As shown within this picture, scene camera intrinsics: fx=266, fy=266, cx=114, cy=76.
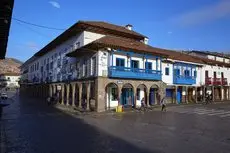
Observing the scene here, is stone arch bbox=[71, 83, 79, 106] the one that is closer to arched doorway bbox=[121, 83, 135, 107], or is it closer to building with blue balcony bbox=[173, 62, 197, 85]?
arched doorway bbox=[121, 83, 135, 107]

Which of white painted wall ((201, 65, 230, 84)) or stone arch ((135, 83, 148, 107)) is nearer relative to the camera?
stone arch ((135, 83, 148, 107))

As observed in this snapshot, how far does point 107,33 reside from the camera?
32.1 metres

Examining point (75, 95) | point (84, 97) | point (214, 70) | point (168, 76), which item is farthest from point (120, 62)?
point (214, 70)

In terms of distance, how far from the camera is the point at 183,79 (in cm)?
3631

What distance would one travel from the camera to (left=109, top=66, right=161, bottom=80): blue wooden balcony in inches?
1038

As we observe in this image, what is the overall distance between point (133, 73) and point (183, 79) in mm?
11244

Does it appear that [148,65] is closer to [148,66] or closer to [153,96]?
[148,66]

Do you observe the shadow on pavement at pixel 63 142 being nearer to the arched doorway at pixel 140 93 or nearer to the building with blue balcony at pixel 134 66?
the building with blue balcony at pixel 134 66

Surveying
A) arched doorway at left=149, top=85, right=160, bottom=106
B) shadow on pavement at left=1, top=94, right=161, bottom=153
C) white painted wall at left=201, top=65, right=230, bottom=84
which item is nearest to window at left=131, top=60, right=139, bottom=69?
arched doorway at left=149, top=85, right=160, bottom=106

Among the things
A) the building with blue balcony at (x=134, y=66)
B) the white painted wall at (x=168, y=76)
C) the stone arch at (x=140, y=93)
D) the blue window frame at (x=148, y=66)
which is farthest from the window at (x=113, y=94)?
the white painted wall at (x=168, y=76)

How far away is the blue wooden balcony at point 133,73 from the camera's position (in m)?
26.4

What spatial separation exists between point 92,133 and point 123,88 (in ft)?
54.2

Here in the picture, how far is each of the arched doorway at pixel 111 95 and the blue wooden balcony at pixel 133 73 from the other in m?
1.56

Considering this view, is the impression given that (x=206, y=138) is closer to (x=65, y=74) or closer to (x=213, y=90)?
(x=65, y=74)
